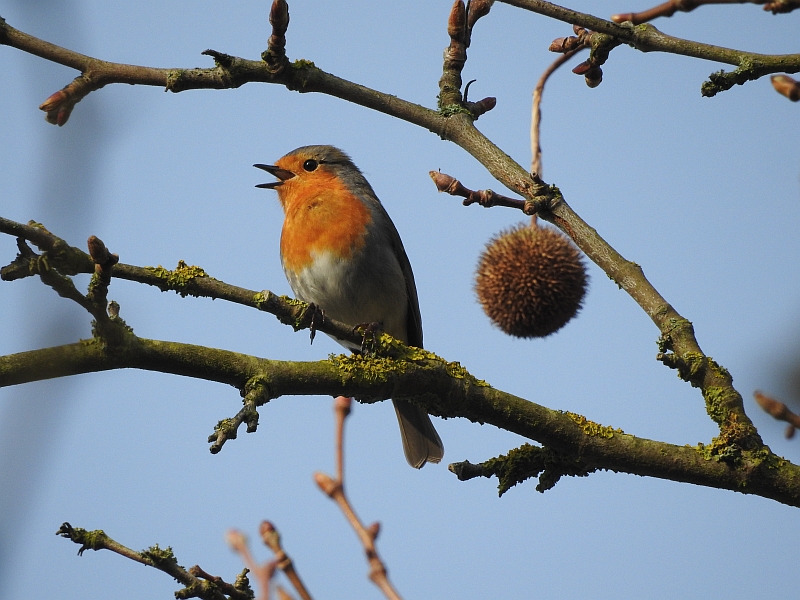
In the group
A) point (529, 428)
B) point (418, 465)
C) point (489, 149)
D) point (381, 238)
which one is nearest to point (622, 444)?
point (529, 428)

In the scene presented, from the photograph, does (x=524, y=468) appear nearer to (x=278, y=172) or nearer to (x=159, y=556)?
(x=159, y=556)

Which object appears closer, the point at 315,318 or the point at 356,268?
the point at 315,318

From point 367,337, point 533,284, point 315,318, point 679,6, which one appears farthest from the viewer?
point 533,284

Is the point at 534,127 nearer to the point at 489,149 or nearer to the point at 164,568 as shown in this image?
the point at 489,149

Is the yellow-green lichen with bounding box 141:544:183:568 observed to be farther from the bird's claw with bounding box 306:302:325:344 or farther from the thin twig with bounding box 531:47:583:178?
the thin twig with bounding box 531:47:583:178

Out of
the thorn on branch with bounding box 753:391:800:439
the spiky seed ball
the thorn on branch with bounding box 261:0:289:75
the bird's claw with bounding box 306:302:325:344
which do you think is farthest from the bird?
the thorn on branch with bounding box 753:391:800:439

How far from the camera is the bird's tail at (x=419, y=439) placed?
6332 millimetres

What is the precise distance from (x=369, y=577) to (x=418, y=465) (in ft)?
15.2

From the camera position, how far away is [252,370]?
3.37 meters

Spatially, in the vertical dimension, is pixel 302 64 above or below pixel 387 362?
above

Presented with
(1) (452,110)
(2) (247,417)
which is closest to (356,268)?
(1) (452,110)

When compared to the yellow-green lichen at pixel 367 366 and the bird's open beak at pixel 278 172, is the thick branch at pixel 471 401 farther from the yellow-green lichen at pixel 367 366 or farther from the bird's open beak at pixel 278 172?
the bird's open beak at pixel 278 172

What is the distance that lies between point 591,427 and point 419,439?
8.82 feet

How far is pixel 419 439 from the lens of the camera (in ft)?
20.9
